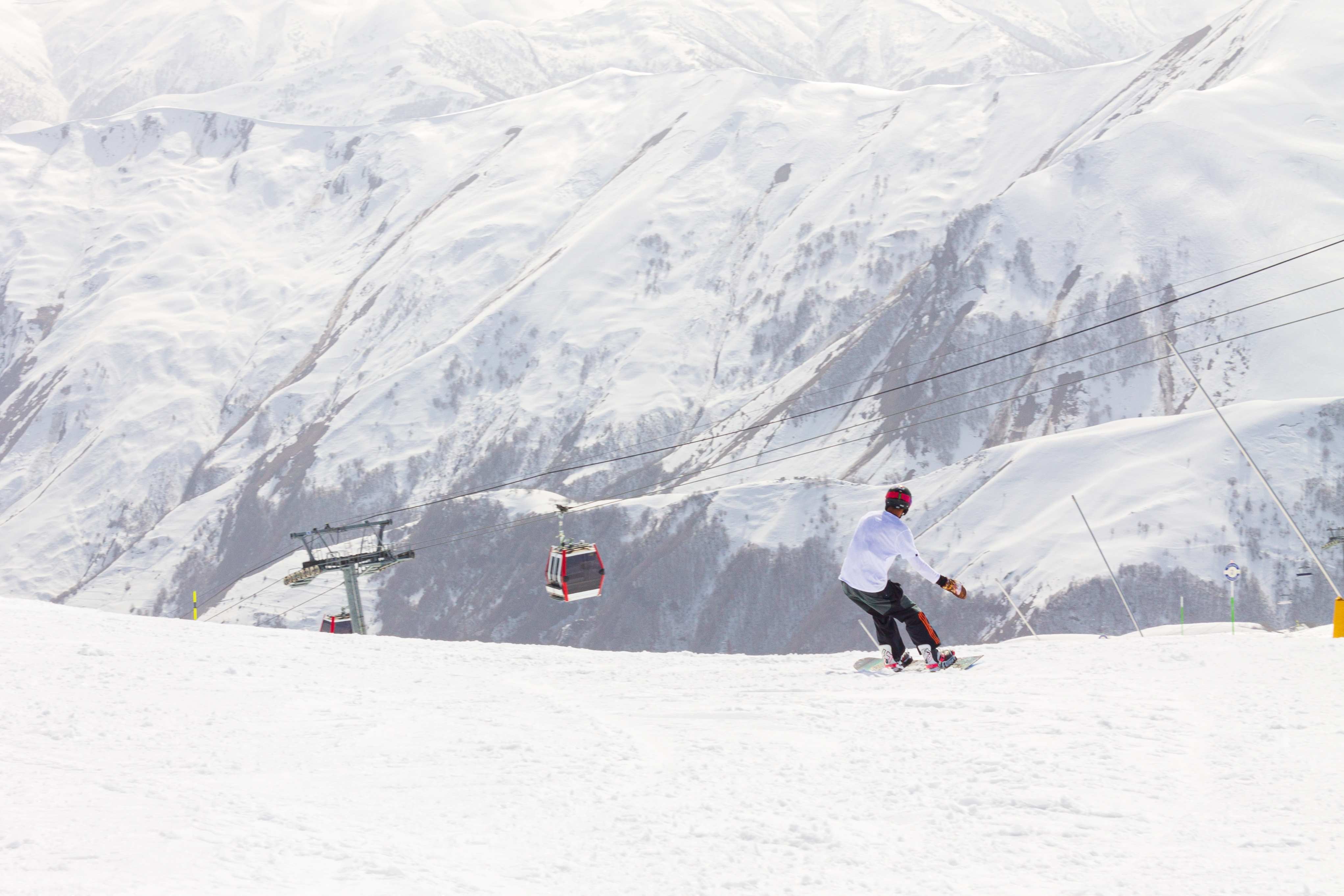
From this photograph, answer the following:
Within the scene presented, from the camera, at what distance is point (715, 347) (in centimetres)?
13362

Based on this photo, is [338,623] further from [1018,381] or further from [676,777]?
[1018,381]

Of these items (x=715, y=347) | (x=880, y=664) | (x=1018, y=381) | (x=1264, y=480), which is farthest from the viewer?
(x=715, y=347)

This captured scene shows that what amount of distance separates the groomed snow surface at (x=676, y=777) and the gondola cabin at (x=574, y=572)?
24.4 metres

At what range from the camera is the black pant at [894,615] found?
11.4m

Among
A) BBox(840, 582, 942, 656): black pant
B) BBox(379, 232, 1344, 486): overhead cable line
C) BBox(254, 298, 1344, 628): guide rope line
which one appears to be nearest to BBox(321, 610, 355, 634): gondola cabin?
BBox(840, 582, 942, 656): black pant

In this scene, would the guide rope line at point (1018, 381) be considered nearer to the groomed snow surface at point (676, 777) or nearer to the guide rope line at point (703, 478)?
the guide rope line at point (703, 478)

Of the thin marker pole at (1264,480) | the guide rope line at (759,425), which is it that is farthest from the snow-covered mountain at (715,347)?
the thin marker pole at (1264,480)

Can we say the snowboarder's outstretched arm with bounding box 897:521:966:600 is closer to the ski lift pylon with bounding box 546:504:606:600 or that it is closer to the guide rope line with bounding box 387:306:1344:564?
the ski lift pylon with bounding box 546:504:606:600

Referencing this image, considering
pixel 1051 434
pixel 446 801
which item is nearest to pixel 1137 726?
pixel 446 801

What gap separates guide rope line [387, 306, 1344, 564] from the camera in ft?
327

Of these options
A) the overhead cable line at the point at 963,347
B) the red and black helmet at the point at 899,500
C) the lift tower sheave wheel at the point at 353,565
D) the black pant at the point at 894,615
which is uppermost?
the overhead cable line at the point at 963,347

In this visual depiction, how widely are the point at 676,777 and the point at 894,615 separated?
488 cm

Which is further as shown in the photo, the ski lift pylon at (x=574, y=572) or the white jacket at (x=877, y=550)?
the ski lift pylon at (x=574, y=572)

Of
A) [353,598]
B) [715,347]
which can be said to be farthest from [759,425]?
[353,598]
